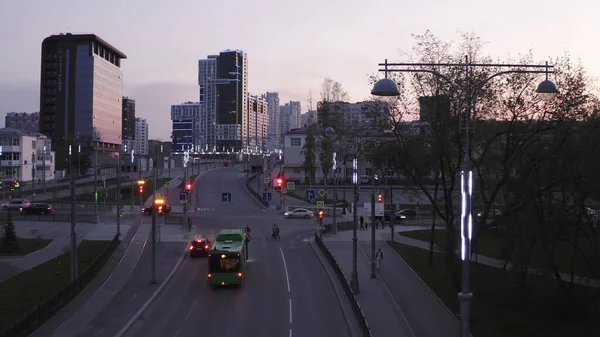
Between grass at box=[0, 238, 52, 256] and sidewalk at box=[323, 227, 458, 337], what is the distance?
22.3 metres

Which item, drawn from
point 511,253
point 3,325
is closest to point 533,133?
point 511,253

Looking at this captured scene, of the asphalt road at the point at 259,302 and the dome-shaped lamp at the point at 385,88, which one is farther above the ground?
the dome-shaped lamp at the point at 385,88

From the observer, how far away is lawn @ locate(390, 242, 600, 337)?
75.3ft

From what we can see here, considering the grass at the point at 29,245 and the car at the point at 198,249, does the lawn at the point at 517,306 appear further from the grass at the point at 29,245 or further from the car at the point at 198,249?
the grass at the point at 29,245

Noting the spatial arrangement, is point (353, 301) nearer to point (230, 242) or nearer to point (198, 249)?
point (230, 242)

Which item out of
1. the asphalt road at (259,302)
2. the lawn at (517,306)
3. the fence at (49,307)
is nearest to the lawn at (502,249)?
the lawn at (517,306)

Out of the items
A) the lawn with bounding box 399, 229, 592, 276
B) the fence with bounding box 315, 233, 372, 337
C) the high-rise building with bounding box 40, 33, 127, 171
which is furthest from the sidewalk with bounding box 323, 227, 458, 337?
the high-rise building with bounding box 40, 33, 127, 171

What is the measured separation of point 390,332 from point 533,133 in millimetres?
10782

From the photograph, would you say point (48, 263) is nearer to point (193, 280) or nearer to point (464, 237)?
point (193, 280)

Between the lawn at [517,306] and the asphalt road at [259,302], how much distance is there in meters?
6.07

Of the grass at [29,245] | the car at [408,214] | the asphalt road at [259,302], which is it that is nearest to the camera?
the asphalt road at [259,302]

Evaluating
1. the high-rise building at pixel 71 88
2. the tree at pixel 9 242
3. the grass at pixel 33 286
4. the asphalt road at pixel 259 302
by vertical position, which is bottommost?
the asphalt road at pixel 259 302

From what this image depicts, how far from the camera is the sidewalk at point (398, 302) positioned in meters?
22.6

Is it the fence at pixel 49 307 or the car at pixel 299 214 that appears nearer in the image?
the fence at pixel 49 307
